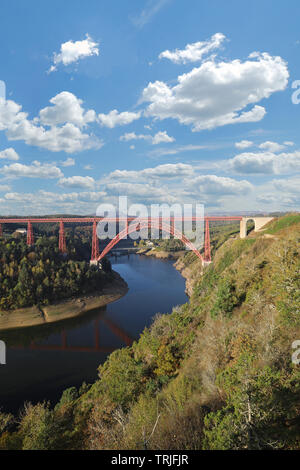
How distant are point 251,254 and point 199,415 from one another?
1595 cm

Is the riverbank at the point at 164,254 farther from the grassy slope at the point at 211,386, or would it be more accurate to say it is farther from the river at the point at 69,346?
the grassy slope at the point at 211,386

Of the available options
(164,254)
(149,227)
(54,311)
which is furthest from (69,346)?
(164,254)

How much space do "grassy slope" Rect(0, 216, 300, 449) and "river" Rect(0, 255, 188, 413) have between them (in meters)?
3.80

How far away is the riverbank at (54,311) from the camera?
27.1 m

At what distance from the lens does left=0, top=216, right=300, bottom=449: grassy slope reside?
212 inches

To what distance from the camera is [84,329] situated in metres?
26.8

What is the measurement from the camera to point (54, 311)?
29.8m

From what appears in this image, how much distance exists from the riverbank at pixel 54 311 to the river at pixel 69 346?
105 cm

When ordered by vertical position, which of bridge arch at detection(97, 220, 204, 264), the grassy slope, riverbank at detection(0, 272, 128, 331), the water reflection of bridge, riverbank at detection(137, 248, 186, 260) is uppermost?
bridge arch at detection(97, 220, 204, 264)

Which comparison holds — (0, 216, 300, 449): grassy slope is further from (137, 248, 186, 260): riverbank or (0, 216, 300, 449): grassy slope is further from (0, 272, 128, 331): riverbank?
(137, 248, 186, 260): riverbank

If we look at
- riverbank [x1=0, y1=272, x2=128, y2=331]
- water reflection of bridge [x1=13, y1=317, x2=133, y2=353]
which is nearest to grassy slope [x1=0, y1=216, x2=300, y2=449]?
water reflection of bridge [x1=13, y1=317, x2=133, y2=353]

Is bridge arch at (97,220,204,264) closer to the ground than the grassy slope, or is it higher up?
higher up
